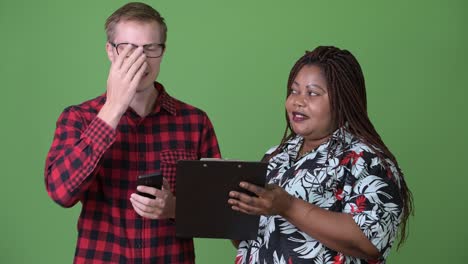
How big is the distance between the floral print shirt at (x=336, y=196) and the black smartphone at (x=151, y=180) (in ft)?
1.14

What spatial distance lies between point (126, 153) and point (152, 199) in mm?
217

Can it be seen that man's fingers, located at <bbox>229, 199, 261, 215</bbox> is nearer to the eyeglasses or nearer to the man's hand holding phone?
the man's hand holding phone

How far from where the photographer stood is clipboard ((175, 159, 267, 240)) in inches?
67.5

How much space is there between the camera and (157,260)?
1.98 metres

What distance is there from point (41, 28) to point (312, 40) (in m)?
1.26

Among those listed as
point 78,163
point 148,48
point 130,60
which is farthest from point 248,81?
point 78,163

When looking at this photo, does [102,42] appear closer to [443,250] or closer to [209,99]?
[209,99]

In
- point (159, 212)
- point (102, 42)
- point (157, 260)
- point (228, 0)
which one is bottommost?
point (157, 260)

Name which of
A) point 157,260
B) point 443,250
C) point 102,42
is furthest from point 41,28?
point 443,250

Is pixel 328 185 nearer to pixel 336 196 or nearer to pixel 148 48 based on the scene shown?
pixel 336 196

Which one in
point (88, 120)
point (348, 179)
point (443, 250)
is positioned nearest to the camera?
point (348, 179)

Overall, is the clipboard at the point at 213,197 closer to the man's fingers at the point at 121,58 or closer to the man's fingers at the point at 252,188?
the man's fingers at the point at 252,188

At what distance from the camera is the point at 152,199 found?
1827 mm

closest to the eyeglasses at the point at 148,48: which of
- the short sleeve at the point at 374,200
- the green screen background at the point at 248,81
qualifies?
Answer: the short sleeve at the point at 374,200
